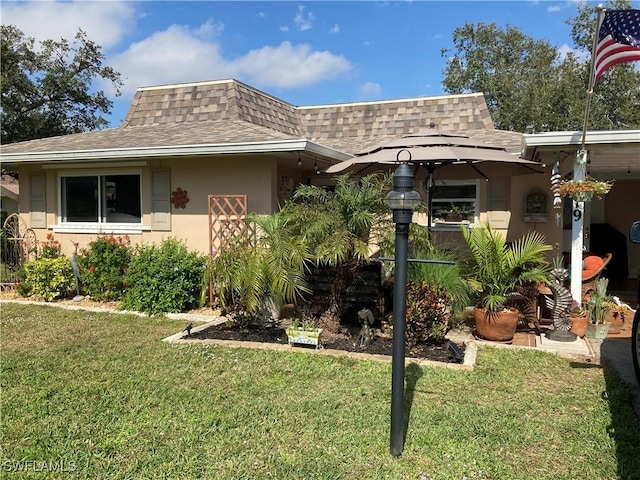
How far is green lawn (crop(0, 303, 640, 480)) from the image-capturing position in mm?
2922

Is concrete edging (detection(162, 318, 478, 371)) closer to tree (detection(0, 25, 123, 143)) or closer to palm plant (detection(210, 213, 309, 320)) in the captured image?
palm plant (detection(210, 213, 309, 320))

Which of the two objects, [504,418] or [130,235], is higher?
[130,235]

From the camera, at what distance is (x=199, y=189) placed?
325 inches

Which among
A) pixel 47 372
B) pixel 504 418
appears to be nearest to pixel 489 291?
pixel 504 418

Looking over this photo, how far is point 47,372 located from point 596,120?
90.3ft

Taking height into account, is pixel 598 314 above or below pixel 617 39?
below

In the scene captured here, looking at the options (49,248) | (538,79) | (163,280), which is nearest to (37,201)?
(49,248)

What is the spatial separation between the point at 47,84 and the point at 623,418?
2324 cm

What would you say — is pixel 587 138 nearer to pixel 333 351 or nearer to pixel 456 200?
pixel 456 200

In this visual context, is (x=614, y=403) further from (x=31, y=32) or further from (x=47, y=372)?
(x=31, y=32)

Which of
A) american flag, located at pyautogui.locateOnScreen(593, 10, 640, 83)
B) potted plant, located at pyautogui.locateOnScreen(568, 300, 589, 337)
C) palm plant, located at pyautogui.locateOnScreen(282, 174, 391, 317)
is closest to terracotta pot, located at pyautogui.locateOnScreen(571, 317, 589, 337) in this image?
potted plant, located at pyautogui.locateOnScreen(568, 300, 589, 337)

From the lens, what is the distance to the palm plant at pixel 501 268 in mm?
5645

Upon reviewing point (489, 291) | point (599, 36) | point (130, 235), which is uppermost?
point (599, 36)

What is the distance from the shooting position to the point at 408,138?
6.21m
